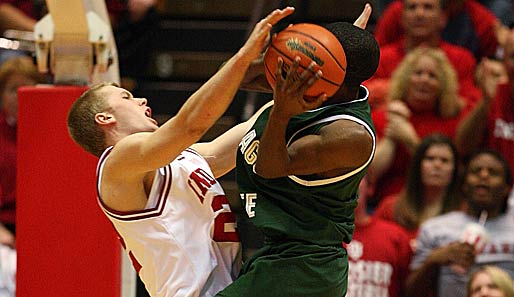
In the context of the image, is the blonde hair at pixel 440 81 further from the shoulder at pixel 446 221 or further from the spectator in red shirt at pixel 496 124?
the shoulder at pixel 446 221

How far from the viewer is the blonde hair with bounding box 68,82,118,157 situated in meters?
3.59

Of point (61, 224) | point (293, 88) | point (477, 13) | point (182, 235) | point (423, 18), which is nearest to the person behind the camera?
point (293, 88)

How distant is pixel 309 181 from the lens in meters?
3.19

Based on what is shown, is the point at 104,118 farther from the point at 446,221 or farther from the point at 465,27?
the point at 465,27

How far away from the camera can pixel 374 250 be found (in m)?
5.82

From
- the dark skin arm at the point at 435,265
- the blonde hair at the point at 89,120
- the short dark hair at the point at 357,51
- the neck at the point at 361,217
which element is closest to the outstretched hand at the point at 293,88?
the short dark hair at the point at 357,51

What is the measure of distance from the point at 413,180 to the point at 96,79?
2204mm

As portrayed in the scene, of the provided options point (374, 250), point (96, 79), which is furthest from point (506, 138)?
point (96, 79)

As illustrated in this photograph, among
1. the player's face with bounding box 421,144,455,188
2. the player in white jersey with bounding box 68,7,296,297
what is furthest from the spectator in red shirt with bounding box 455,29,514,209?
the player in white jersey with bounding box 68,7,296,297

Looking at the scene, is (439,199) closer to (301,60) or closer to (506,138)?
(506,138)

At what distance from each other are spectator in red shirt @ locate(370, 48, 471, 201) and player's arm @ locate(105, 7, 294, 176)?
10.8 ft

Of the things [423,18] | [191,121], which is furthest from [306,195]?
[423,18]

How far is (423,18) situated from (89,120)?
382 centimetres

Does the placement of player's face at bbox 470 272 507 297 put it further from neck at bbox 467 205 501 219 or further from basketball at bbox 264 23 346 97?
basketball at bbox 264 23 346 97
